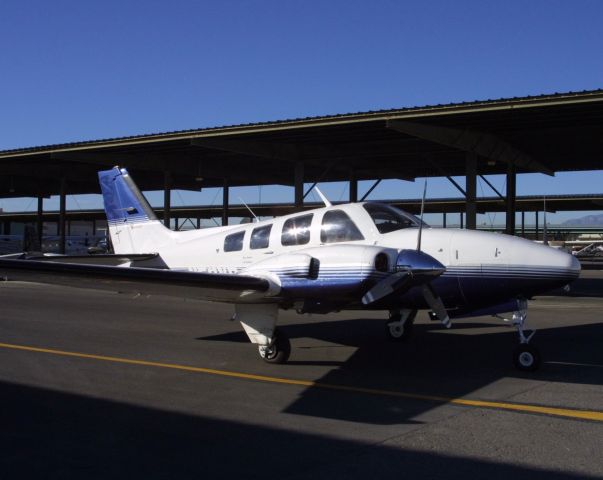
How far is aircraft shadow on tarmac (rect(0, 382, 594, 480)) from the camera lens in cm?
506

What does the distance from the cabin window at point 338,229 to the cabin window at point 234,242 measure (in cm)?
202

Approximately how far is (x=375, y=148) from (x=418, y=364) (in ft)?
64.5

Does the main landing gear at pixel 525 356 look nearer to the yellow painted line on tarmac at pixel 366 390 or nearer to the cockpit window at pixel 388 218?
the yellow painted line on tarmac at pixel 366 390

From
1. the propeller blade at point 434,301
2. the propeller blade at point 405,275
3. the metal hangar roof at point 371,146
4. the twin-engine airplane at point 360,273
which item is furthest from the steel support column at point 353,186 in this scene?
the propeller blade at point 405,275

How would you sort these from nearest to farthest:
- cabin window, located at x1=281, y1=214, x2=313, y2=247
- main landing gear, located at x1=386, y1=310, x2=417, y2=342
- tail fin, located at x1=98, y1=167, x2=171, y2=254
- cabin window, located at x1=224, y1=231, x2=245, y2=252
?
cabin window, located at x1=281, y1=214, x2=313, y2=247 → cabin window, located at x1=224, y1=231, x2=245, y2=252 → main landing gear, located at x1=386, y1=310, x2=417, y2=342 → tail fin, located at x1=98, y1=167, x2=171, y2=254

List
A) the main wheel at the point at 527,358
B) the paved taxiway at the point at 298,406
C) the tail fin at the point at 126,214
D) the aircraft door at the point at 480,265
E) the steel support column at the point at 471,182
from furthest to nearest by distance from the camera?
the steel support column at the point at 471,182, the tail fin at the point at 126,214, the aircraft door at the point at 480,265, the main wheel at the point at 527,358, the paved taxiway at the point at 298,406

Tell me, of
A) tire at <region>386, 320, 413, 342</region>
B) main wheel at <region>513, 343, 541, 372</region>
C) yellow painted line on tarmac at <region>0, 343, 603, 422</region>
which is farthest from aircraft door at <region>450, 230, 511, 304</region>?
tire at <region>386, 320, 413, 342</region>

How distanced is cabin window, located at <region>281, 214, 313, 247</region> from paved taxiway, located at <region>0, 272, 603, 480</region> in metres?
2.05

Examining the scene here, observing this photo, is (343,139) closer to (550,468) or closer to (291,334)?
(291,334)

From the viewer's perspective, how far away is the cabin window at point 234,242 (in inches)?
457

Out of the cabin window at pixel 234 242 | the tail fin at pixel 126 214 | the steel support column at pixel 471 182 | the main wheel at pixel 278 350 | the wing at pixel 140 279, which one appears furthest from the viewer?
the steel support column at pixel 471 182

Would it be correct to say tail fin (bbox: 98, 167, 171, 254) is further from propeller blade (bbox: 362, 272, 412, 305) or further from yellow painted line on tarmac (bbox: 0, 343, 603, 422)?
propeller blade (bbox: 362, 272, 412, 305)

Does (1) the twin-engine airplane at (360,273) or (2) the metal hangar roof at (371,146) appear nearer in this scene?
(1) the twin-engine airplane at (360,273)

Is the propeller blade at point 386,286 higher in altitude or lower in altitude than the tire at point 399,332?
higher
